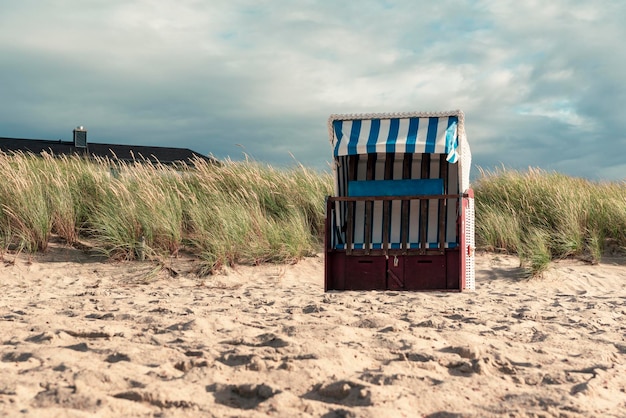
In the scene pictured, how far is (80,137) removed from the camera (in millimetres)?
26078

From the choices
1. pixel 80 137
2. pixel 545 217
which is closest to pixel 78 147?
pixel 80 137

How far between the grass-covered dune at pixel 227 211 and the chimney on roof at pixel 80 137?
47.8ft

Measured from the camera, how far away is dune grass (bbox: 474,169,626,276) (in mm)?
10219

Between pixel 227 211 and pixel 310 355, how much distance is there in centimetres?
609

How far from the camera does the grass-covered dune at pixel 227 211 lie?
9094 millimetres

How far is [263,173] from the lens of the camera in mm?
11828

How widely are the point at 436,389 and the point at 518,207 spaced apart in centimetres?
871

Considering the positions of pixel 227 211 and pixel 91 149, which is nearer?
pixel 227 211

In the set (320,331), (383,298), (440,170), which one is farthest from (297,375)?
(440,170)

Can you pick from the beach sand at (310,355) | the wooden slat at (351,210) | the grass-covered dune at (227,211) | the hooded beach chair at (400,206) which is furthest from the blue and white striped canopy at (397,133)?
the grass-covered dune at (227,211)

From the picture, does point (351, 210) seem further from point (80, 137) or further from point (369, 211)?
point (80, 137)

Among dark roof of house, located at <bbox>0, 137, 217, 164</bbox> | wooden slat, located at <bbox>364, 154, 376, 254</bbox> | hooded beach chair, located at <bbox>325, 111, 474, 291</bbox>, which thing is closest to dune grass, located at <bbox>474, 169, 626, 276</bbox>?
hooded beach chair, located at <bbox>325, 111, 474, 291</bbox>

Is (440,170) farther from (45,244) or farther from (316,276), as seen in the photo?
(45,244)

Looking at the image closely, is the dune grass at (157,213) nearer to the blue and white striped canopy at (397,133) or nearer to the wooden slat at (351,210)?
the wooden slat at (351,210)
